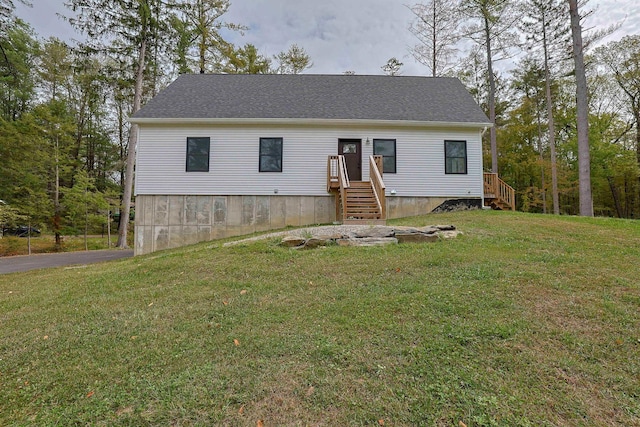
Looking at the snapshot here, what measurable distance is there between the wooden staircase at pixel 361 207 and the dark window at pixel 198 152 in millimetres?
5217

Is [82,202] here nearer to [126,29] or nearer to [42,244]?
[42,244]

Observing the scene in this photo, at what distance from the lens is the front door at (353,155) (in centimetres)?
1106

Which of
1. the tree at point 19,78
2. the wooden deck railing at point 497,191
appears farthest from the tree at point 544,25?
the tree at point 19,78

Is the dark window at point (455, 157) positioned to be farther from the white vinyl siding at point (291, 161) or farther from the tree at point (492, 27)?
the tree at point (492, 27)

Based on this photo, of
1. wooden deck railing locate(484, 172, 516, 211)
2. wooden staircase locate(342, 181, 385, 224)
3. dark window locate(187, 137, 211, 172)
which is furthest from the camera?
wooden deck railing locate(484, 172, 516, 211)

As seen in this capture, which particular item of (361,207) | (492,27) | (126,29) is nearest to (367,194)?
(361,207)

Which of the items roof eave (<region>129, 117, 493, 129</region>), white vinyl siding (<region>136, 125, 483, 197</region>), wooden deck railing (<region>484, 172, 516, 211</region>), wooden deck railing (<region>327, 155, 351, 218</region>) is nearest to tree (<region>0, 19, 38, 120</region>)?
roof eave (<region>129, 117, 493, 129</region>)

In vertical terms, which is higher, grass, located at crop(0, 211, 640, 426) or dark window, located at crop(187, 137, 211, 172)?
dark window, located at crop(187, 137, 211, 172)

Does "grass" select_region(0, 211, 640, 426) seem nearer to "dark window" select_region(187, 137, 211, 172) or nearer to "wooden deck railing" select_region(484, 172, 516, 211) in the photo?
"dark window" select_region(187, 137, 211, 172)

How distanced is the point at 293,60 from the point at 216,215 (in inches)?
588

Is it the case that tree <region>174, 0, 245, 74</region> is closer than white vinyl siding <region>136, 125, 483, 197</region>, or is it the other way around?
white vinyl siding <region>136, 125, 483, 197</region>

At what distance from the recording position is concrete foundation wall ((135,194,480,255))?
10.4 meters

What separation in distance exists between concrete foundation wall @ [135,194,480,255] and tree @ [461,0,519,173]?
10.1m

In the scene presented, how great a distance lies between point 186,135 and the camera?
10688 millimetres
